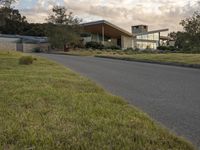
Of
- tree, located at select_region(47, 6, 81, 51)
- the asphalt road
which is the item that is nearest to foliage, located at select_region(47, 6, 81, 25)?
tree, located at select_region(47, 6, 81, 51)

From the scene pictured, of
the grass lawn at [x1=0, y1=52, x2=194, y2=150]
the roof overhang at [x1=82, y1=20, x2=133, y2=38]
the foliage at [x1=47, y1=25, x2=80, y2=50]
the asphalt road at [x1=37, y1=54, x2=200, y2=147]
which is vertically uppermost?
the roof overhang at [x1=82, y1=20, x2=133, y2=38]

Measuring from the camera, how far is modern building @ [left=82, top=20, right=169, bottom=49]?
82500 millimetres

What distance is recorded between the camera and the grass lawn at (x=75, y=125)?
17.3 feet

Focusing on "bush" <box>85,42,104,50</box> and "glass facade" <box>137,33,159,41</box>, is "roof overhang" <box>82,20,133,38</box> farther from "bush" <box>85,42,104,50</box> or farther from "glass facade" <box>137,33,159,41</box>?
"bush" <box>85,42,104,50</box>

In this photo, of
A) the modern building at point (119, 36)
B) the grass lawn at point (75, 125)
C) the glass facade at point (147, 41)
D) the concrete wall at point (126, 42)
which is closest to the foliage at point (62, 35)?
the modern building at point (119, 36)

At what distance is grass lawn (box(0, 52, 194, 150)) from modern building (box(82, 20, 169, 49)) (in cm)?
7022

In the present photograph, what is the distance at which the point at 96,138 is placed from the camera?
5512 mm

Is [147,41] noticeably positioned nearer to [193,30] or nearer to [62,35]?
[62,35]

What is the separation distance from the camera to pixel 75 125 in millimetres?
6238

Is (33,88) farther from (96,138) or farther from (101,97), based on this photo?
(96,138)

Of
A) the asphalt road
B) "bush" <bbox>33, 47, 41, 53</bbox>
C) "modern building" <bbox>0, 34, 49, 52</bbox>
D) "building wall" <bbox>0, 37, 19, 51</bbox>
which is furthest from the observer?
"modern building" <bbox>0, 34, 49, 52</bbox>

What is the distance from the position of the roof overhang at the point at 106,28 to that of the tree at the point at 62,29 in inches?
530

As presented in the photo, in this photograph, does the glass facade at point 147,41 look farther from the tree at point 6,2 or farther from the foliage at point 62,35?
the tree at point 6,2

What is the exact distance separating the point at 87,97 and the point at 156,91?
354cm
